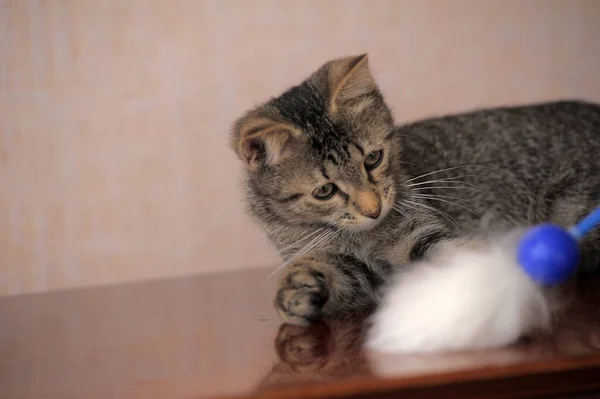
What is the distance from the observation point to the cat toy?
0.80m

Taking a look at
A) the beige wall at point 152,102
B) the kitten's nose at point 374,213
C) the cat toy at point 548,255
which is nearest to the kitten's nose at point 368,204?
the kitten's nose at point 374,213

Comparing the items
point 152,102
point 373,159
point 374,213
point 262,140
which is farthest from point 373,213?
point 152,102

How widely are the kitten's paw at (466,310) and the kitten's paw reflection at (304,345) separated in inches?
2.8

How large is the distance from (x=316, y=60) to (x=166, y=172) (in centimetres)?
54

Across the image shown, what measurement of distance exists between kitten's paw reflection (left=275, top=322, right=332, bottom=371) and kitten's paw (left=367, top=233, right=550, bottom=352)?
72mm

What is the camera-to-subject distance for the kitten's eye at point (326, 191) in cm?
114

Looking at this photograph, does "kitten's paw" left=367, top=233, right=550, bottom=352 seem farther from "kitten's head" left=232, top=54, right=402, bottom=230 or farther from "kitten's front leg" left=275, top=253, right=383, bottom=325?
"kitten's head" left=232, top=54, right=402, bottom=230

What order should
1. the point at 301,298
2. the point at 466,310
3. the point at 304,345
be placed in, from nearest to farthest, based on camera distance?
1. the point at 466,310
2. the point at 304,345
3. the point at 301,298

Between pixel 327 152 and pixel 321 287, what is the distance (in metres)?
0.27

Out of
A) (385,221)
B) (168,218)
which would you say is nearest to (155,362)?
(385,221)

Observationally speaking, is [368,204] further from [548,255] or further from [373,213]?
[548,255]

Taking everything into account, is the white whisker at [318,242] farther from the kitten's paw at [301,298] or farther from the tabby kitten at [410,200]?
the kitten's paw at [301,298]

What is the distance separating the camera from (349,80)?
3.85 ft

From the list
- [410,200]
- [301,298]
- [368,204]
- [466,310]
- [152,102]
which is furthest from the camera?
[152,102]
